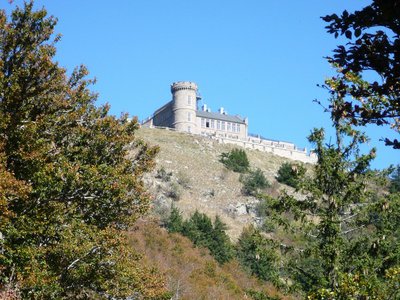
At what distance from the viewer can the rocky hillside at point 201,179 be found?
76.7 meters

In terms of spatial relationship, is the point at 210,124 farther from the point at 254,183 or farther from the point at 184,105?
the point at 254,183

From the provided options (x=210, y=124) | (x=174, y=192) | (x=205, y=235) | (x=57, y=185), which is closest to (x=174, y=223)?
(x=205, y=235)

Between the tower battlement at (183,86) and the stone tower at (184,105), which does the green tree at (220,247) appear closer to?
the stone tower at (184,105)

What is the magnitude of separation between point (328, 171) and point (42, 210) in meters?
8.65

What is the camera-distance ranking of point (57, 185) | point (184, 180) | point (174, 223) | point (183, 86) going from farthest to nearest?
point (183, 86)
point (184, 180)
point (174, 223)
point (57, 185)

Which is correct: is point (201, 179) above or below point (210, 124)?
below

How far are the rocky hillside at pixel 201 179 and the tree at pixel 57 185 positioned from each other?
150 feet

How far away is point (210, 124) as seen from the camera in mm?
120875

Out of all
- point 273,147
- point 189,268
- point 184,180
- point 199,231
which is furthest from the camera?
point 273,147

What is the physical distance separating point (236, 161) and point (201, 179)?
10089 mm

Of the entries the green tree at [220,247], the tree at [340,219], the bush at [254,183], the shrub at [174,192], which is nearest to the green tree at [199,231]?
the green tree at [220,247]

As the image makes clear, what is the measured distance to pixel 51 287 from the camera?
15898mm

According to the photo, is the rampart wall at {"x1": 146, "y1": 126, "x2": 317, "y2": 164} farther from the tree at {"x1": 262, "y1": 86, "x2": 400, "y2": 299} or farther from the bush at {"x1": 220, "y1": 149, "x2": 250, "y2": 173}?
the tree at {"x1": 262, "y1": 86, "x2": 400, "y2": 299}

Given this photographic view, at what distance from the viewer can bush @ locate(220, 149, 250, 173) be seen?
9481cm
